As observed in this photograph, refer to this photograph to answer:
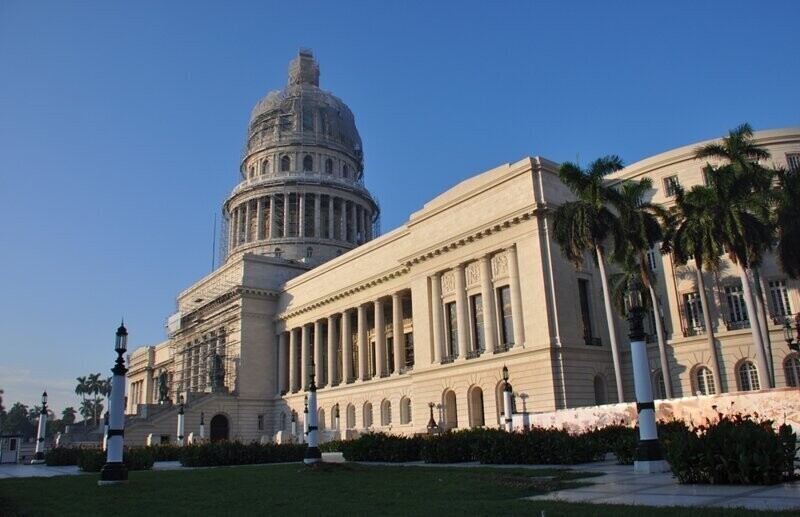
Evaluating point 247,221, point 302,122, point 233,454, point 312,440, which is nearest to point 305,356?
point 247,221

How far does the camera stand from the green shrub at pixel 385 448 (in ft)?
97.7

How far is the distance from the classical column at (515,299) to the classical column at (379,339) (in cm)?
1893

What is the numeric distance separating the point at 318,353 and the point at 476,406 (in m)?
26.5

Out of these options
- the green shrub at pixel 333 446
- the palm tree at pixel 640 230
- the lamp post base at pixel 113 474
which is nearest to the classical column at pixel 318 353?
the green shrub at pixel 333 446

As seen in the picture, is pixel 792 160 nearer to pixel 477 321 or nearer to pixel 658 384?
pixel 658 384

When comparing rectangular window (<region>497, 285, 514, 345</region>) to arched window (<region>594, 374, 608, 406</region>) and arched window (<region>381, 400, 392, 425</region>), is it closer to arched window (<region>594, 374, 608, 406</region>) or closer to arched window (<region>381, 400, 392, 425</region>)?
arched window (<region>594, 374, 608, 406</region>)

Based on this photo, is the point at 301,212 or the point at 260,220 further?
→ the point at 260,220

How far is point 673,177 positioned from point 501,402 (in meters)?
18.6

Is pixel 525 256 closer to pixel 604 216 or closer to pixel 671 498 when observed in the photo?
pixel 604 216

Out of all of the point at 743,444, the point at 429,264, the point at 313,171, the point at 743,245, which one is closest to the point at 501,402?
the point at 429,264

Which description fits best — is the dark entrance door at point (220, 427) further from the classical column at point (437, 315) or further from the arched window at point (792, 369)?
the arched window at point (792, 369)

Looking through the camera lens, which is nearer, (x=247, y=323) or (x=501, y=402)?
(x=501, y=402)

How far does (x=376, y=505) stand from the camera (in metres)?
12.6

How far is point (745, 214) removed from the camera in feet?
112
